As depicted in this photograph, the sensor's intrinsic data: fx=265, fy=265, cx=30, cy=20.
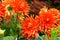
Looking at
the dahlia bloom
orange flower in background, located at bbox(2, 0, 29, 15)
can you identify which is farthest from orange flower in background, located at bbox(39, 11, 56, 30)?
orange flower in background, located at bbox(2, 0, 29, 15)

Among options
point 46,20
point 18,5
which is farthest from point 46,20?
point 18,5

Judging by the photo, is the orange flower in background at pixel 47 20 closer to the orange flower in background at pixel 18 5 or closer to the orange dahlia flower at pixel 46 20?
the orange dahlia flower at pixel 46 20

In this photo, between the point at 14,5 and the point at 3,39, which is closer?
the point at 3,39

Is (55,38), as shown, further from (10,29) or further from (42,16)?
(10,29)

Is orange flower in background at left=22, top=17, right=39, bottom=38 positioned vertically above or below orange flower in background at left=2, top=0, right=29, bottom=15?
below

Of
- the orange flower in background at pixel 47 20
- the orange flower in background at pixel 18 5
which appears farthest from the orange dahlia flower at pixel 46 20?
the orange flower in background at pixel 18 5

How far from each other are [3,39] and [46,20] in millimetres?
216

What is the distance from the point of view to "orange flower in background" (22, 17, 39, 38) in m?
1.23

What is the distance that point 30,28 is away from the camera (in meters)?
1.24

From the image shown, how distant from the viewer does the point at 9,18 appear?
133 cm

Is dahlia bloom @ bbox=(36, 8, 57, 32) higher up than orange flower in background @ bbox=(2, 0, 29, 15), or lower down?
lower down

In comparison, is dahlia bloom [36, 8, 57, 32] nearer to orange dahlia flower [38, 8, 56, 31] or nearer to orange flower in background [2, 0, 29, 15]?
orange dahlia flower [38, 8, 56, 31]

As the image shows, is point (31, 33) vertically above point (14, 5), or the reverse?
point (14, 5)

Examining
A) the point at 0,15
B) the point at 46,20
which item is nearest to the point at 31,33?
the point at 46,20
